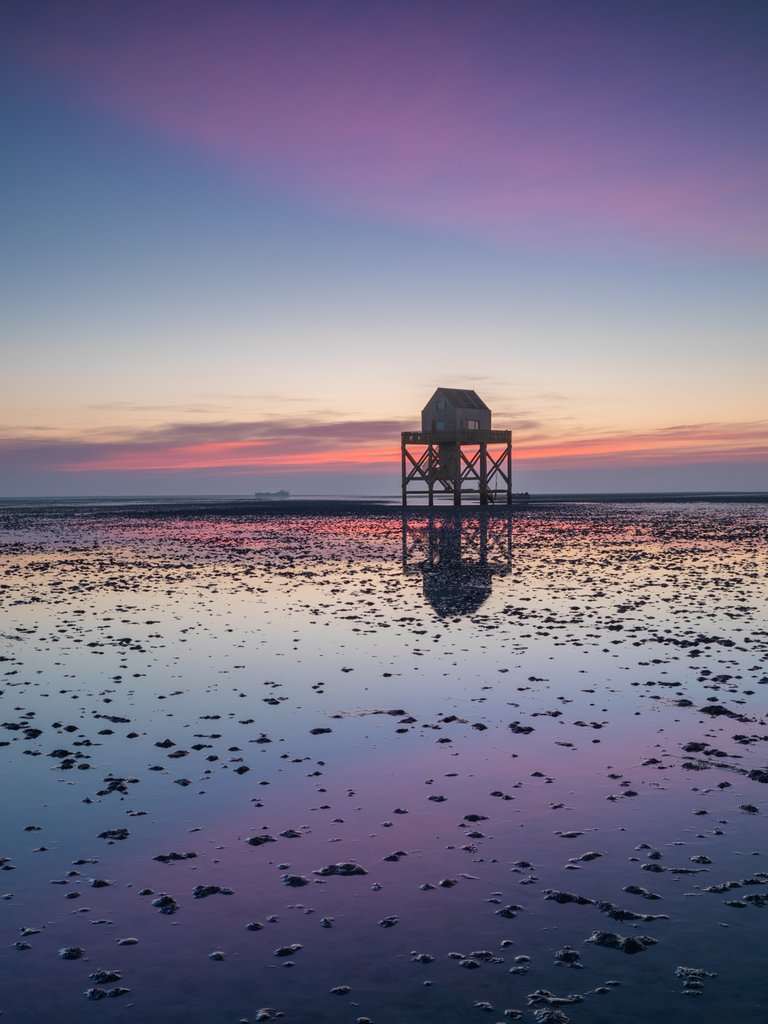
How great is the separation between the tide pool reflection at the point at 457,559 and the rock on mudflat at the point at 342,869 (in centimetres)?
1457

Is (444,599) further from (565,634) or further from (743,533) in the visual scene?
(743,533)

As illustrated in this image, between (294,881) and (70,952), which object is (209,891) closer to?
(294,881)

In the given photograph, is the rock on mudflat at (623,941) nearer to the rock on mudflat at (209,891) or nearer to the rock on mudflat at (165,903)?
the rock on mudflat at (209,891)

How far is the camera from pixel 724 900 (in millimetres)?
6703

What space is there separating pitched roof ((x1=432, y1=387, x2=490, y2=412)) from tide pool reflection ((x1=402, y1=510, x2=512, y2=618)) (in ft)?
55.7

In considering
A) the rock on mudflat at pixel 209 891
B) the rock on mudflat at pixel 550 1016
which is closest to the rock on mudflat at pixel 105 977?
the rock on mudflat at pixel 209 891

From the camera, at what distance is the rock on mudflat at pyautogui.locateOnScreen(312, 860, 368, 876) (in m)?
7.38

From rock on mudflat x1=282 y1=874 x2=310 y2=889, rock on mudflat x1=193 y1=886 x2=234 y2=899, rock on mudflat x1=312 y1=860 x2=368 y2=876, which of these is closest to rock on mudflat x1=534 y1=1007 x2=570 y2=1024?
rock on mudflat x1=312 y1=860 x2=368 y2=876

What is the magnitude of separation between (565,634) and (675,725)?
7.37 meters

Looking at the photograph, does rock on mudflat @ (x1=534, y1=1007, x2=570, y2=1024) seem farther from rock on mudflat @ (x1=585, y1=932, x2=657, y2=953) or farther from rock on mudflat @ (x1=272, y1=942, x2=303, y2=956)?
rock on mudflat @ (x1=272, y1=942, x2=303, y2=956)

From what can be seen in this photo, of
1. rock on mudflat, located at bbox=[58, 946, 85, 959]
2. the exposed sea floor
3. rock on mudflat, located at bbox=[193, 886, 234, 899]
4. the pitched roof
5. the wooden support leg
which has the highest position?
the pitched roof

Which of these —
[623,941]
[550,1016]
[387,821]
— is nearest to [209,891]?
[387,821]

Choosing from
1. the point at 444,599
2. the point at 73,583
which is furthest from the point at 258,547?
the point at 444,599

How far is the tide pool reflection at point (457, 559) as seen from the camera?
25219mm
